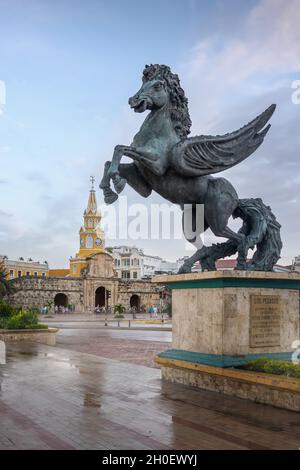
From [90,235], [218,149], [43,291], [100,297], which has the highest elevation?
[90,235]

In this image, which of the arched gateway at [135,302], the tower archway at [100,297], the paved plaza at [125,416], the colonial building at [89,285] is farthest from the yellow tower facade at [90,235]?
the paved plaza at [125,416]

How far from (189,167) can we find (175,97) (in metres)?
1.25

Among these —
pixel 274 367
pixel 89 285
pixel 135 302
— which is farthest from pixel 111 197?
pixel 135 302

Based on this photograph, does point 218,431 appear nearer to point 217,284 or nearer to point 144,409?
point 144,409

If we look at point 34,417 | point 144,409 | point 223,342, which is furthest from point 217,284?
point 34,417

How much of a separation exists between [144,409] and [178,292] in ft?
8.99

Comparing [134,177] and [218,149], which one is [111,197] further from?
[218,149]

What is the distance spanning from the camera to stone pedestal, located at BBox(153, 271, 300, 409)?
7.98 meters

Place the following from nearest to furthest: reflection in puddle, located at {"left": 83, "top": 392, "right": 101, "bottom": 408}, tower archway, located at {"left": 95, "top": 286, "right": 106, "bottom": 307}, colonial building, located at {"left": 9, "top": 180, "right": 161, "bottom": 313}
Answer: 1. reflection in puddle, located at {"left": 83, "top": 392, "right": 101, "bottom": 408}
2. colonial building, located at {"left": 9, "top": 180, "right": 161, "bottom": 313}
3. tower archway, located at {"left": 95, "top": 286, "right": 106, "bottom": 307}

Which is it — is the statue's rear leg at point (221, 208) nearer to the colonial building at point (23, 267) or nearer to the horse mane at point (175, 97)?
the horse mane at point (175, 97)

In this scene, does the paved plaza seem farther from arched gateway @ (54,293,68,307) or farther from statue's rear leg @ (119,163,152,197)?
arched gateway @ (54,293,68,307)

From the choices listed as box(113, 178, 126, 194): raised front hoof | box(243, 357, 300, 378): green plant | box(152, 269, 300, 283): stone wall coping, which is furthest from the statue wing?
box(243, 357, 300, 378): green plant

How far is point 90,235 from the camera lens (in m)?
76.1

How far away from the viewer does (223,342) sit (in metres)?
7.94
